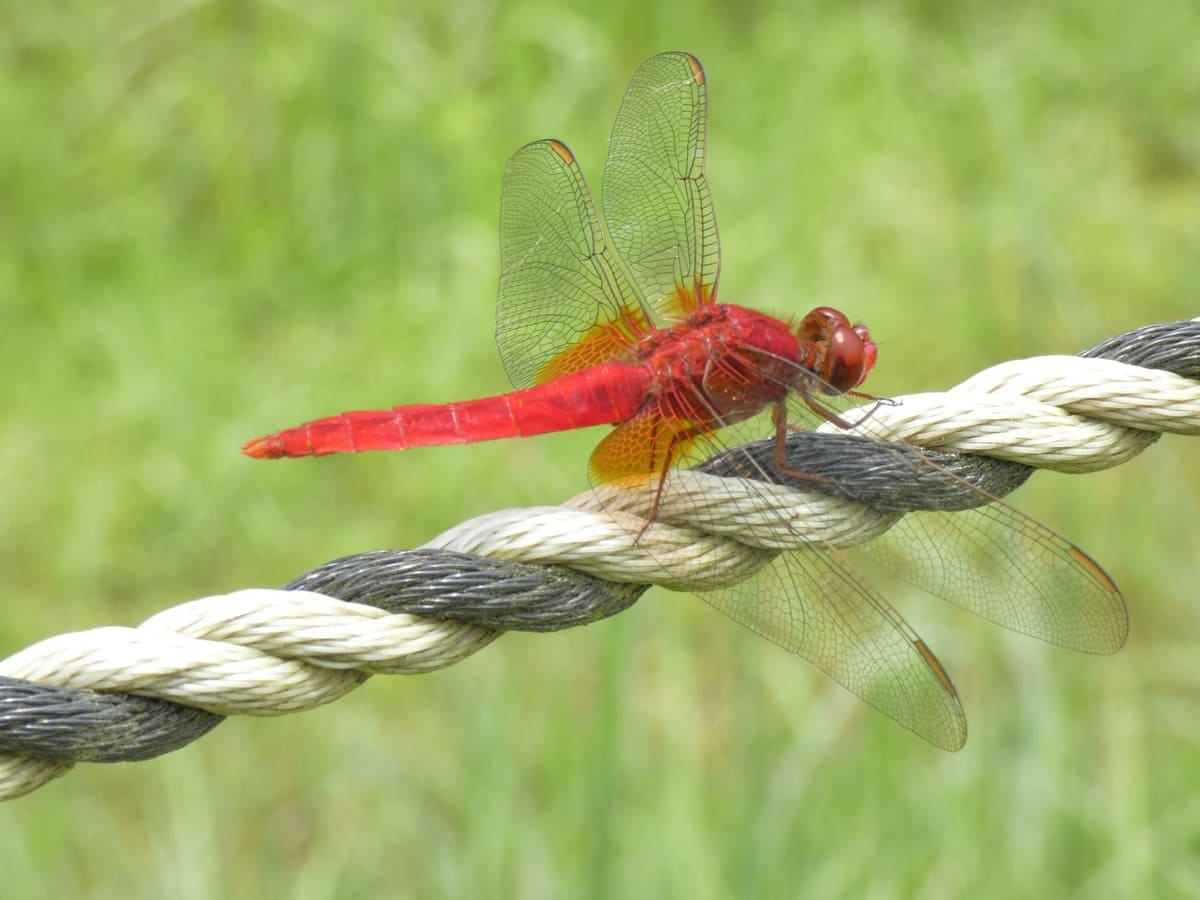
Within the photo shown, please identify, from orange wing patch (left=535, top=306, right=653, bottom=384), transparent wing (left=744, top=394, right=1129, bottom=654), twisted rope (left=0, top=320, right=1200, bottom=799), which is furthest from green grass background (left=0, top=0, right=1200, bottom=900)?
twisted rope (left=0, top=320, right=1200, bottom=799)

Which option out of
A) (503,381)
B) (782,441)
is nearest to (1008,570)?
(782,441)

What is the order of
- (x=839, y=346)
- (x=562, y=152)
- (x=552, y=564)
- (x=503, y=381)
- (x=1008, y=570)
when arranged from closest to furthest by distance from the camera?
(x=552, y=564)
(x=1008, y=570)
(x=839, y=346)
(x=562, y=152)
(x=503, y=381)

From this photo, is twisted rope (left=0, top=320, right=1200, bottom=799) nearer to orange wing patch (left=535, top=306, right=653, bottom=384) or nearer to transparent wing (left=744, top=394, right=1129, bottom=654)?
transparent wing (left=744, top=394, right=1129, bottom=654)

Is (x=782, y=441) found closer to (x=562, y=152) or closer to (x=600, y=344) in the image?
(x=600, y=344)

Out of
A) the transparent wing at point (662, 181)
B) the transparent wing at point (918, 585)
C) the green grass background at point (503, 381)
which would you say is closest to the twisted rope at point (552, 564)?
the transparent wing at point (918, 585)

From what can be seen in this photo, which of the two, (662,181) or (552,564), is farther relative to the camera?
(662,181)
